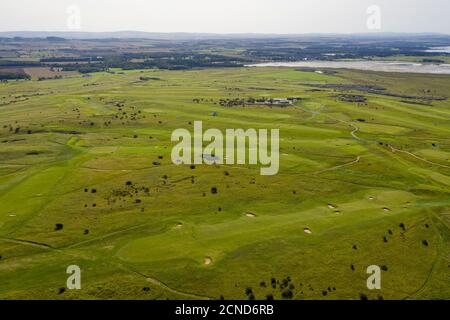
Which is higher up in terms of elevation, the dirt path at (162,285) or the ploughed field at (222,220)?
the ploughed field at (222,220)

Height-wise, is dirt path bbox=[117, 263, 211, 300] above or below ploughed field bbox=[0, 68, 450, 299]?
below

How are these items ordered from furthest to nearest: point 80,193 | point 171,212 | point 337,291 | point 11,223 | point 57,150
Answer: point 57,150
point 80,193
point 171,212
point 11,223
point 337,291

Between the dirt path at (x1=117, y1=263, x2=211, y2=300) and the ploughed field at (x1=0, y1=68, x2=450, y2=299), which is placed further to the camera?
the ploughed field at (x1=0, y1=68, x2=450, y2=299)

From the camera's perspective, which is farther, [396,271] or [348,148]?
[348,148]

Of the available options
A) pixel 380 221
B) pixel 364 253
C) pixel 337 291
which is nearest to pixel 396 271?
pixel 364 253

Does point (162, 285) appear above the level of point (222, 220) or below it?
below

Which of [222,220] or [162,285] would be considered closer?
[162,285]

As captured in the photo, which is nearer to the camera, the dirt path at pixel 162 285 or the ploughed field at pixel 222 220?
the dirt path at pixel 162 285
